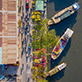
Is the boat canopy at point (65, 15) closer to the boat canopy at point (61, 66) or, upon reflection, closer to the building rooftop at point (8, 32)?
the building rooftop at point (8, 32)

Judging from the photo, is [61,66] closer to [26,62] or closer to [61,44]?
[61,44]

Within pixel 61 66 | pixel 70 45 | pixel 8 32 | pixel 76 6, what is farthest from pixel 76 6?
pixel 8 32

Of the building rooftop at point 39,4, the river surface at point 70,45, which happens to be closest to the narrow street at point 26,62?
the building rooftop at point 39,4

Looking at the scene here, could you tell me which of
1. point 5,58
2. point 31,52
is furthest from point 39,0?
point 5,58

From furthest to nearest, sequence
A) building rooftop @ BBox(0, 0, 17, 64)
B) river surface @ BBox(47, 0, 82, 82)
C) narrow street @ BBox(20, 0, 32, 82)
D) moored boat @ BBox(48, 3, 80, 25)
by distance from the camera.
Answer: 1. river surface @ BBox(47, 0, 82, 82)
2. narrow street @ BBox(20, 0, 32, 82)
3. moored boat @ BBox(48, 3, 80, 25)
4. building rooftop @ BBox(0, 0, 17, 64)

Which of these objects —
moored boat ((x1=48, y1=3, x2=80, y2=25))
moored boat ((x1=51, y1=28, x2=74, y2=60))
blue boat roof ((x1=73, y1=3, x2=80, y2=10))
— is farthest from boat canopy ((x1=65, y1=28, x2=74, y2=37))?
blue boat roof ((x1=73, y1=3, x2=80, y2=10))

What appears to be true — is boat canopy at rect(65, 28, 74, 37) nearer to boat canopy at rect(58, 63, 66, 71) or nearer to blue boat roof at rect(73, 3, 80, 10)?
blue boat roof at rect(73, 3, 80, 10)
